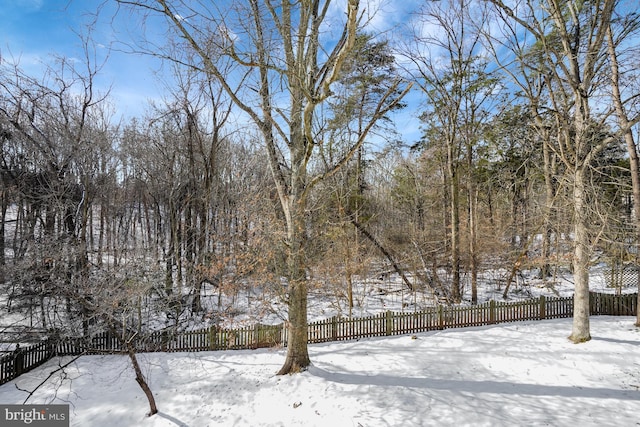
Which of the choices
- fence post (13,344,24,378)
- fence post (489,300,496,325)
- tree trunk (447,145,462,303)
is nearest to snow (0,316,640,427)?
fence post (13,344,24,378)

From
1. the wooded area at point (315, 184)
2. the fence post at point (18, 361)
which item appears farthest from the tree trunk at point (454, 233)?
the fence post at point (18, 361)

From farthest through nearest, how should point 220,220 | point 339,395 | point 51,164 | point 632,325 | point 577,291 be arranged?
point 220,220, point 51,164, point 632,325, point 577,291, point 339,395

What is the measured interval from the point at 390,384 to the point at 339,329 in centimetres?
357

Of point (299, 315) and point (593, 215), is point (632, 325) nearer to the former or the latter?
point (593, 215)

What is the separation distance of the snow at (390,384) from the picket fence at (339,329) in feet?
1.55

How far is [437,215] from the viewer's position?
18.5 meters

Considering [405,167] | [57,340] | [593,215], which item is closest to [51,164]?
[57,340]

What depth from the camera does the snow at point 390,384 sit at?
541cm

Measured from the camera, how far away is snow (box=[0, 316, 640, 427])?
541 centimetres

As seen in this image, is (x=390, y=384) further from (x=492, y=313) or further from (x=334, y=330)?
(x=492, y=313)

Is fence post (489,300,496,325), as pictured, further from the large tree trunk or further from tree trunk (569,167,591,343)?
the large tree trunk

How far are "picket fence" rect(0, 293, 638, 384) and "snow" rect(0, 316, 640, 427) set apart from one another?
471mm

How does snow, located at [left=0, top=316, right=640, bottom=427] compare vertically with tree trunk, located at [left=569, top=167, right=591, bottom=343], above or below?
below

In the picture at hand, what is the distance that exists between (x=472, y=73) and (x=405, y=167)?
239 inches
